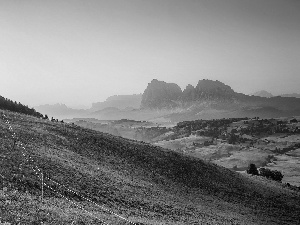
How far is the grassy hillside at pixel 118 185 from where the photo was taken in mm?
32594

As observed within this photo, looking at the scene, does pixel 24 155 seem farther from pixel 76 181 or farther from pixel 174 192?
pixel 174 192

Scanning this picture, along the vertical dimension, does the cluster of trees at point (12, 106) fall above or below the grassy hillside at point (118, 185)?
above

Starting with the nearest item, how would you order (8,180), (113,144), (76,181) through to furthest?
(8,180)
(76,181)
(113,144)

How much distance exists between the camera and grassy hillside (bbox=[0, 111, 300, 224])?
107ft

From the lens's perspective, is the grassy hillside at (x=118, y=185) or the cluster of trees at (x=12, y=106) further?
the cluster of trees at (x=12, y=106)

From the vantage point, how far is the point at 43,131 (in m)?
67.8

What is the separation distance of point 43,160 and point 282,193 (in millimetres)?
68210

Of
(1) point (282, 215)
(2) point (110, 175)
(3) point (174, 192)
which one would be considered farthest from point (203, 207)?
(1) point (282, 215)

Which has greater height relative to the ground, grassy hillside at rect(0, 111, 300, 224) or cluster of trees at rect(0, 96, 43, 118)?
cluster of trees at rect(0, 96, 43, 118)

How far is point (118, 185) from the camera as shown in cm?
5041

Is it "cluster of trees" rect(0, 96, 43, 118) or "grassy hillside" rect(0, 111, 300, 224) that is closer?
"grassy hillside" rect(0, 111, 300, 224)

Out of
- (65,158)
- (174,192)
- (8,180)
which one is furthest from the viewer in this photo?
(174,192)

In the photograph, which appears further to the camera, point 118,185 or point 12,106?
point 12,106

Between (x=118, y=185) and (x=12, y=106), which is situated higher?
(x=12, y=106)
